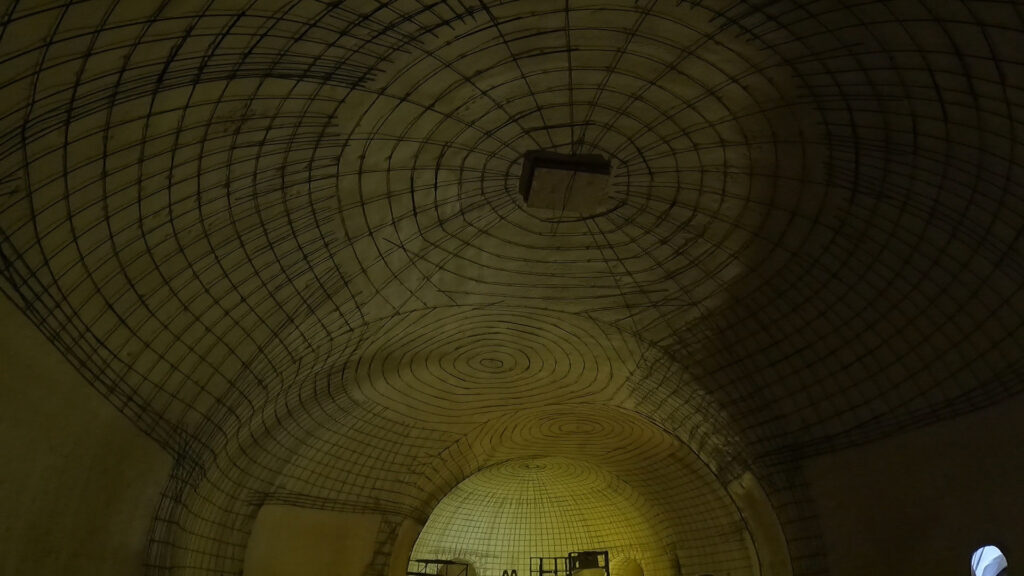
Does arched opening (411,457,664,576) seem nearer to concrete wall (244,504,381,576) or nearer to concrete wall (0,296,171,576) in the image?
concrete wall (244,504,381,576)

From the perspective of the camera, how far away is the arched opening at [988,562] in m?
10.6

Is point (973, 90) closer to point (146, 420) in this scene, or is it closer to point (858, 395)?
point (858, 395)

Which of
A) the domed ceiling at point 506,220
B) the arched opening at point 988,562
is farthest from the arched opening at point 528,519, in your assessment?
the arched opening at point 988,562

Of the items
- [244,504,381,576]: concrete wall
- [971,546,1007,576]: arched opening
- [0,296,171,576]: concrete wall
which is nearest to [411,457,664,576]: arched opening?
[244,504,381,576]: concrete wall

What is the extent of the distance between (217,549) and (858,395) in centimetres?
1120

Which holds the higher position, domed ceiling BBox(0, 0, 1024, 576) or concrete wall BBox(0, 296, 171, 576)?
domed ceiling BBox(0, 0, 1024, 576)

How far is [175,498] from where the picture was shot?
1152 centimetres

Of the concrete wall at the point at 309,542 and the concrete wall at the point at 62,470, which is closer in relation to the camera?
the concrete wall at the point at 62,470

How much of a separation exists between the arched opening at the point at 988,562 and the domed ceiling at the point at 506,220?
78.7 inches

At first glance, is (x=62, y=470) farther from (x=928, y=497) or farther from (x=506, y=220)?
(x=928, y=497)

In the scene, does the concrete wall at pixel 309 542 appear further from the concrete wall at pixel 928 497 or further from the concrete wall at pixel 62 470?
the concrete wall at pixel 928 497

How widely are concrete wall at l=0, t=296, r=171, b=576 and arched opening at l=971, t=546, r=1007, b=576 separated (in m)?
11.2

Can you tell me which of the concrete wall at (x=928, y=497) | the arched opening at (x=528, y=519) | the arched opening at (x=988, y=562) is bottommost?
the arched opening at (x=988, y=562)

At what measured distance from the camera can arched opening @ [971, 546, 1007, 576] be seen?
10609 mm
